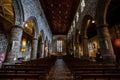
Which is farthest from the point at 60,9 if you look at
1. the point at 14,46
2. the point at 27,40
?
the point at 14,46

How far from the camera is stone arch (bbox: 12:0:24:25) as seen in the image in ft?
30.8

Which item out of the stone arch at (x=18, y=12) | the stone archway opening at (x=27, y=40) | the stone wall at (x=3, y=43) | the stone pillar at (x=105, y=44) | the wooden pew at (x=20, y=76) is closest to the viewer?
the wooden pew at (x=20, y=76)

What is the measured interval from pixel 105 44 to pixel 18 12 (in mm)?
8126

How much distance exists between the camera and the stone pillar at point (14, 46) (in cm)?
858

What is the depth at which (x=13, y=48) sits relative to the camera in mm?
8867

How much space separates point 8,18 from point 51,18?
34.8 ft

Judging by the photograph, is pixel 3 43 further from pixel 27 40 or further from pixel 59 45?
pixel 59 45

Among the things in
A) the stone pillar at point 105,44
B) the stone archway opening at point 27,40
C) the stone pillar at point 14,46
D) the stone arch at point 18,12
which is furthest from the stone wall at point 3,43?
the stone pillar at point 105,44

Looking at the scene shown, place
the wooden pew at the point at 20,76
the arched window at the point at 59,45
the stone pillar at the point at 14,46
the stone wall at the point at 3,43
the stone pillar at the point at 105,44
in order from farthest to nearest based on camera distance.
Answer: the arched window at the point at 59,45 → the stone wall at the point at 3,43 → the stone pillar at the point at 14,46 → the stone pillar at the point at 105,44 → the wooden pew at the point at 20,76

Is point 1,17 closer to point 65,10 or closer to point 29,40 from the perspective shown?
point 29,40

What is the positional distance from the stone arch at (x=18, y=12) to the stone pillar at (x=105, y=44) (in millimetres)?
7031

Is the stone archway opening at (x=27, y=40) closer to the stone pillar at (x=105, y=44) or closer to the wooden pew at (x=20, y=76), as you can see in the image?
the stone pillar at (x=105, y=44)

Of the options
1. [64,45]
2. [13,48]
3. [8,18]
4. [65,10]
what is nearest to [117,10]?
[65,10]

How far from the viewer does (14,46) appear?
29.4 ft
